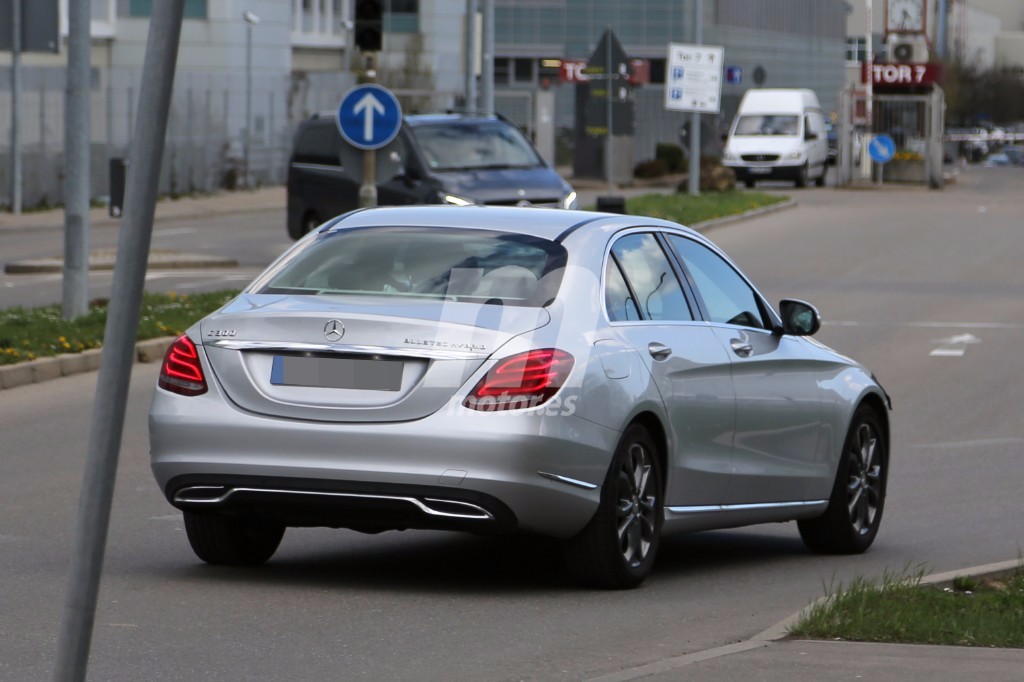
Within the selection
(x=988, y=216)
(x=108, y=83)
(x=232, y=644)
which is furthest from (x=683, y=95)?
(x=232, y=644)

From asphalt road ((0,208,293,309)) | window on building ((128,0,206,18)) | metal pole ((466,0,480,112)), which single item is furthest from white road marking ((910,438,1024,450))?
window on building ((128,0,206,18))

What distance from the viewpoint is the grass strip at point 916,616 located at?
22.2 ft

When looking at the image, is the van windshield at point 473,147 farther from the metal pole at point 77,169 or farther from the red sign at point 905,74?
the red sign at point 905,74

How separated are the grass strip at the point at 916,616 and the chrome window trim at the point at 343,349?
1.48 m

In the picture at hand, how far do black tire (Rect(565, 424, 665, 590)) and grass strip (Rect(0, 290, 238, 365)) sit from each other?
304 inches

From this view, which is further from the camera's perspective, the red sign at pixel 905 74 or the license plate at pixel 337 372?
the red sign at pixel 905 74

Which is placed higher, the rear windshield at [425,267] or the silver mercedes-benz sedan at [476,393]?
the rear windshield at [425,267]

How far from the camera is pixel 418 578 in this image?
8305mm

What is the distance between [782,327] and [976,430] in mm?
5201

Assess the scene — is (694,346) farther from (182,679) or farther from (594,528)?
(182,679)

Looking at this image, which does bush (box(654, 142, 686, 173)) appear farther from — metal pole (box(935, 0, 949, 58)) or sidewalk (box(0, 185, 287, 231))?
metal pole (box(935, 0, 949, 58))

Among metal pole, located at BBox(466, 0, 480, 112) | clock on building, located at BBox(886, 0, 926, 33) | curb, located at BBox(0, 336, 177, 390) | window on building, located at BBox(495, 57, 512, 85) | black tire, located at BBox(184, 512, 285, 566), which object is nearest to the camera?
black tire, located at BBox(184, 512, 285, 566)

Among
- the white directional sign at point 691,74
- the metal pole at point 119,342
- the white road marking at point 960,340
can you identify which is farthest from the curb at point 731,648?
the white directional sign at point 691,74

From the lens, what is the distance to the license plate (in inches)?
296
